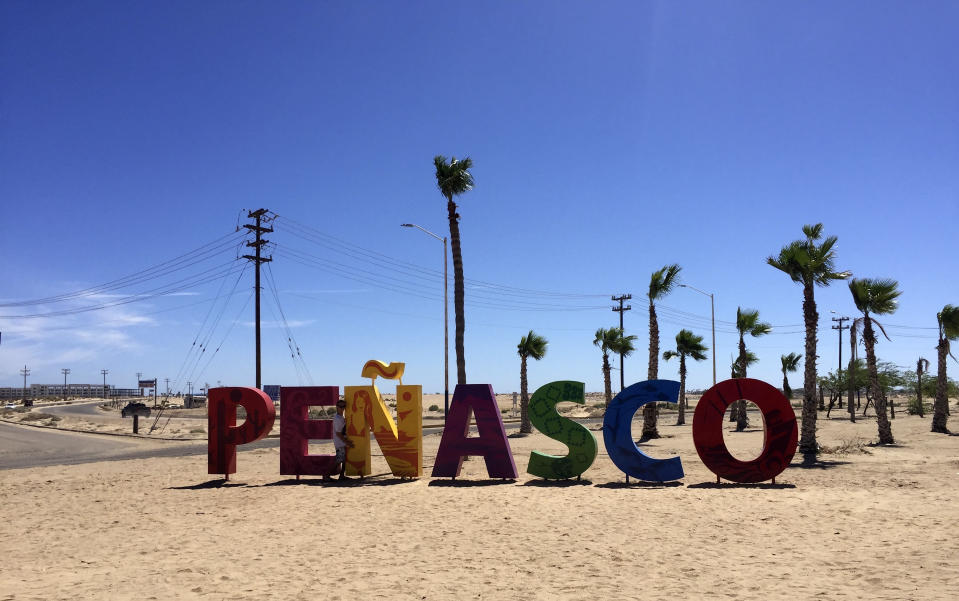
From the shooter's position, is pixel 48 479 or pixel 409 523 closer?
pixel 409 523

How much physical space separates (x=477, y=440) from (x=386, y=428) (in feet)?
8.46

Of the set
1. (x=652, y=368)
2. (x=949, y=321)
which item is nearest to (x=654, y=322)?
(x=652, y=368)

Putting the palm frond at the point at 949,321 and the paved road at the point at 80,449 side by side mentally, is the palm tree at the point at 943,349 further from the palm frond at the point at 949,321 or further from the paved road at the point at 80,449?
the paved road at the point at 80,449

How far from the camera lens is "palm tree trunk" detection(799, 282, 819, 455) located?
72.4 ft

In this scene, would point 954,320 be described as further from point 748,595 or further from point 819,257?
point 748,595

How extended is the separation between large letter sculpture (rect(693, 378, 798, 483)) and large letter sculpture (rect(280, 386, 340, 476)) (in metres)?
10.1

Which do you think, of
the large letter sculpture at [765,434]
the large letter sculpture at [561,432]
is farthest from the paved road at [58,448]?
the large letter sculpture at [765,434]

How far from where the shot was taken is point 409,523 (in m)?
12.2

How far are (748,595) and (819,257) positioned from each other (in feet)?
60.9

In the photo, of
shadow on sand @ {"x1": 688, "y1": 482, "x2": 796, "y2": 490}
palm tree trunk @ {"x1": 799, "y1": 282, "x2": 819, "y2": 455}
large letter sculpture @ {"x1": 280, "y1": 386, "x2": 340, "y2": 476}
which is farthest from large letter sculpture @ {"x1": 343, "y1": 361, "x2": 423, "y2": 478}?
palm tree trunk @ {"x1": 799, "y1": 282, "x2": 819, "y2": 455}

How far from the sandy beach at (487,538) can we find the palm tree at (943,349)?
18.5 metres

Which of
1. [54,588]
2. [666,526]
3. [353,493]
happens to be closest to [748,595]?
[666,526]

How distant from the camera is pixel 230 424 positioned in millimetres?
18484

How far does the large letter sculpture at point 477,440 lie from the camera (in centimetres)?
1734
